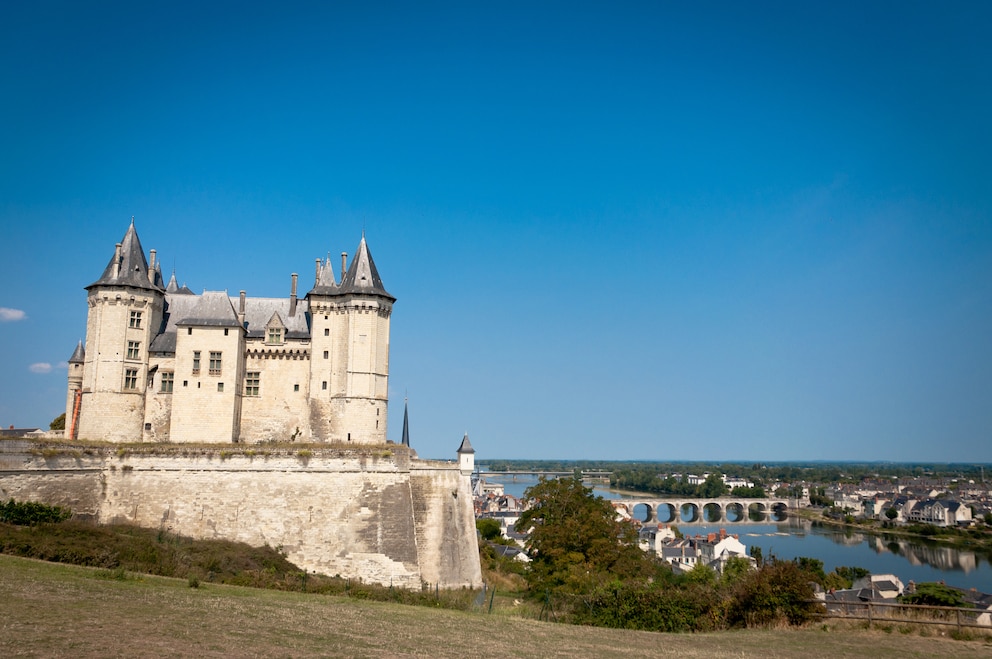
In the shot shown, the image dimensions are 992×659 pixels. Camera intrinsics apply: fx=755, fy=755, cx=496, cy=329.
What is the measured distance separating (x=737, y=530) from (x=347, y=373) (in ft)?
258

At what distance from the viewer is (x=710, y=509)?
124 metres

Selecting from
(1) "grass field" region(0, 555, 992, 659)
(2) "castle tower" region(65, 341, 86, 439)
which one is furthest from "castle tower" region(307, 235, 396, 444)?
(1) "grass field" region(0, 555, 992, 659)

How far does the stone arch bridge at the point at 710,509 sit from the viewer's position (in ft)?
368

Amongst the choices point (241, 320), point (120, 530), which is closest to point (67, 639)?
point (120, 530)

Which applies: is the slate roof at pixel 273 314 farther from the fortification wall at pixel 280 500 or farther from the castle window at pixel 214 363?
the fortification wall at pixel 280 500

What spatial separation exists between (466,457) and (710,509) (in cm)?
10012

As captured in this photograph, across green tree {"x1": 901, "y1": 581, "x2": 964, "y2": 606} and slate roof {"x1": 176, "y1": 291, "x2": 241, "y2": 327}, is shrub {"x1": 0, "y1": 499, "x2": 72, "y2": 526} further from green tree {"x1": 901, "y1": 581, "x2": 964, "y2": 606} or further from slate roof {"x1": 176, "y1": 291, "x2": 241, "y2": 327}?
green tree {"x1": 901, "y1": 581, "x2": 964, "y2": 606}

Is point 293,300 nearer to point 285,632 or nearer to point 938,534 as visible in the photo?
point 285,632

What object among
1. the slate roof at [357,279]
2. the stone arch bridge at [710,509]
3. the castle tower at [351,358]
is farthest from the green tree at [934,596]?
the stone arch bridge at [710,509]

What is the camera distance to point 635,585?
2109 cm

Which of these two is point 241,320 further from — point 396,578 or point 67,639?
point 67,639

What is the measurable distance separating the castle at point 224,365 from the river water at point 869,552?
31.5 m

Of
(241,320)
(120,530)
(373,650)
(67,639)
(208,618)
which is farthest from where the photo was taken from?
(241,320)

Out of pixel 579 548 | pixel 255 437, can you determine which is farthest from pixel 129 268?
pixel 579 548
